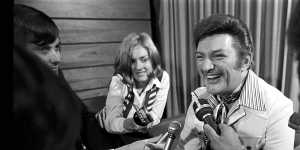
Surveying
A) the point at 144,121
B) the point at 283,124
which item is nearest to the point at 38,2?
the point at 144,121

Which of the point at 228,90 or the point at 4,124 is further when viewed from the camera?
the point at 228,90

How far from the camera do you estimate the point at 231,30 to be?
4.72 feet

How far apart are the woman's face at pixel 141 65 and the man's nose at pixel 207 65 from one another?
83 centimetres

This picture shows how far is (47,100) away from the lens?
0.69 ft

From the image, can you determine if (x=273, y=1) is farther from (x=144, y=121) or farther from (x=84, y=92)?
(x=84, y=92)

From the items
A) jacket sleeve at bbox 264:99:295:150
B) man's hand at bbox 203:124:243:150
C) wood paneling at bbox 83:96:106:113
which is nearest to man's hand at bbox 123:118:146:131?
wood paneling at bbox 83:96:106:113

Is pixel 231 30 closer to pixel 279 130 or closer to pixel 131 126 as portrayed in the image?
pixel 279 130

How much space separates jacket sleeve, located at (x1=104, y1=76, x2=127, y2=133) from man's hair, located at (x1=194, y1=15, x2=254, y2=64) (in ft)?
3.18

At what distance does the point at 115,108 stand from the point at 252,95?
1.15 metres

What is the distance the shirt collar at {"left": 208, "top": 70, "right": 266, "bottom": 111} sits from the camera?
4.38 ft

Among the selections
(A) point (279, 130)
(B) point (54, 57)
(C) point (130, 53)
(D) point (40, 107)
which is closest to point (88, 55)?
(C) point (130, 53)

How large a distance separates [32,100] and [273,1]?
2.24 m

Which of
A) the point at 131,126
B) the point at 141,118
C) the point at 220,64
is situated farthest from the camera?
the point at 131,126

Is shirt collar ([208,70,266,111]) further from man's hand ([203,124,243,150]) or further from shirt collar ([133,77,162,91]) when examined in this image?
shirt collar ([133,77,162,91])
